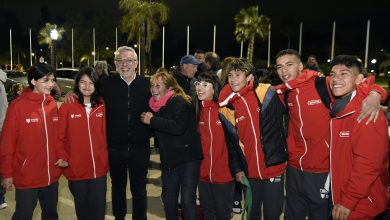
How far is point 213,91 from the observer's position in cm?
429

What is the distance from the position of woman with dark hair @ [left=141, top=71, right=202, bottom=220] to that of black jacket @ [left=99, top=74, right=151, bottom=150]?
432mm

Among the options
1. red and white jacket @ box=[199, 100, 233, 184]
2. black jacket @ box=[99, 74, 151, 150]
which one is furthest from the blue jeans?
black jacket @ box=[99, 74, 151, 150]

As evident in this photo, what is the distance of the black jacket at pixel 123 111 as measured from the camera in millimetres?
4574

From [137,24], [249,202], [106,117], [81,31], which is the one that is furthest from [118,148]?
[81,31]

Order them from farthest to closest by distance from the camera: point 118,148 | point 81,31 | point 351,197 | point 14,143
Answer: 1. point 81,31
2. point 118,148
3. point 14,143
4. point 351,197

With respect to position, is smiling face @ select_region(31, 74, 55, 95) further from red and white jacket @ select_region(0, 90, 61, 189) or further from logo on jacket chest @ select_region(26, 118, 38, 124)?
logo on jacket chest @ select_region(26, 118, 38, 124)

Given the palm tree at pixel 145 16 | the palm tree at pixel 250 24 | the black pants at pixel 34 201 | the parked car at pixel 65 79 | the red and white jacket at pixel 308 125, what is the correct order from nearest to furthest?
the red and white jacket at pixel 308 125
the black pants at pixel 34 201
the parked car at pixel 65 79
the palm tree at pixel 145 16
the palm tree at pixel 250 24

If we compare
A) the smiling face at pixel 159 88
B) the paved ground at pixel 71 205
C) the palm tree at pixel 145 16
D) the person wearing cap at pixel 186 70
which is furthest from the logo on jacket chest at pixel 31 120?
the palm tree at pixel 145 16

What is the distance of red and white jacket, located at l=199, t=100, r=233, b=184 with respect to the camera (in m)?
4.23

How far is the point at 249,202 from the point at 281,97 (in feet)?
3.74

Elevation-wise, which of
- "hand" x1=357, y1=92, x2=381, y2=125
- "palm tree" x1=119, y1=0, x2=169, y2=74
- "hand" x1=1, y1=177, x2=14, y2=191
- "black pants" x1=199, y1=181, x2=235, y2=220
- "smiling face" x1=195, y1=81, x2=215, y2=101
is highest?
"palm tree" x1=119, y1=0, x2=169, y2=74

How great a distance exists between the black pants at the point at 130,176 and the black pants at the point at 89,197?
0.34m

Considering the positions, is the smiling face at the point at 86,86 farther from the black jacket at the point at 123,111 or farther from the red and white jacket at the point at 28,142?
the red and white jacket at the point at 28,142

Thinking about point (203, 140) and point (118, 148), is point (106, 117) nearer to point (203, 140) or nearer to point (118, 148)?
point (118, 148)
